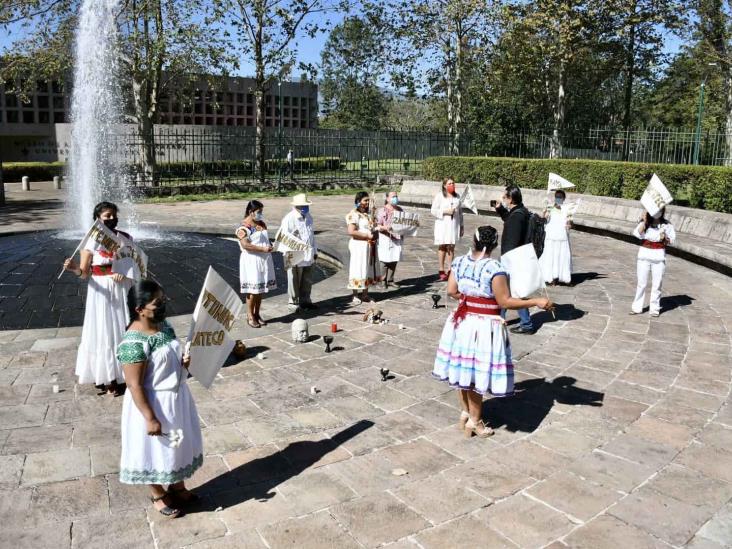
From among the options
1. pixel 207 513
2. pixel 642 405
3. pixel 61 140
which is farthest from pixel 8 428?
pixel 61 140

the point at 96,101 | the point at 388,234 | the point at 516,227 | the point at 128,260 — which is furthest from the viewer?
the point at 96,101

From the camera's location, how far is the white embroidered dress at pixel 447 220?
11.2 meters

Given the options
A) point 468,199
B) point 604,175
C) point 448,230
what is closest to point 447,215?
point 448,230

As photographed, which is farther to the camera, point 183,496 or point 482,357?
point 482,357

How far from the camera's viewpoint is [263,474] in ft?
16.2

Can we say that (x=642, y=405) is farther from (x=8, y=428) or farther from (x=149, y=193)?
(x=149, y=193)

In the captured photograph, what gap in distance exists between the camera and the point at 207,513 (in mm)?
4398

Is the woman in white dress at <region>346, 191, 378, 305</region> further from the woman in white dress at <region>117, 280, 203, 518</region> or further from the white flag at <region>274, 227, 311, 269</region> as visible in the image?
the woman in white dress at <region>117, 280, 203, 518</region>

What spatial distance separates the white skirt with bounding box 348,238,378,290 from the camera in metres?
9.58

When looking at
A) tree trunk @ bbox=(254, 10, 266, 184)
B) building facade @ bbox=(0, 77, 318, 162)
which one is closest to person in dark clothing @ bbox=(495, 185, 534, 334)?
tree trunk @ bbox=(254, 10, 266, 184)

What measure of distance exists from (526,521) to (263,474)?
1951 millimetres

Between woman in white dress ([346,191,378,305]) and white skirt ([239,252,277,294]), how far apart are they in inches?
60.9

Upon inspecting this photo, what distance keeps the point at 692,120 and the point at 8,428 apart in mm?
48935

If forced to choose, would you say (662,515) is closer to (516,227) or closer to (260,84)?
(516,227)
